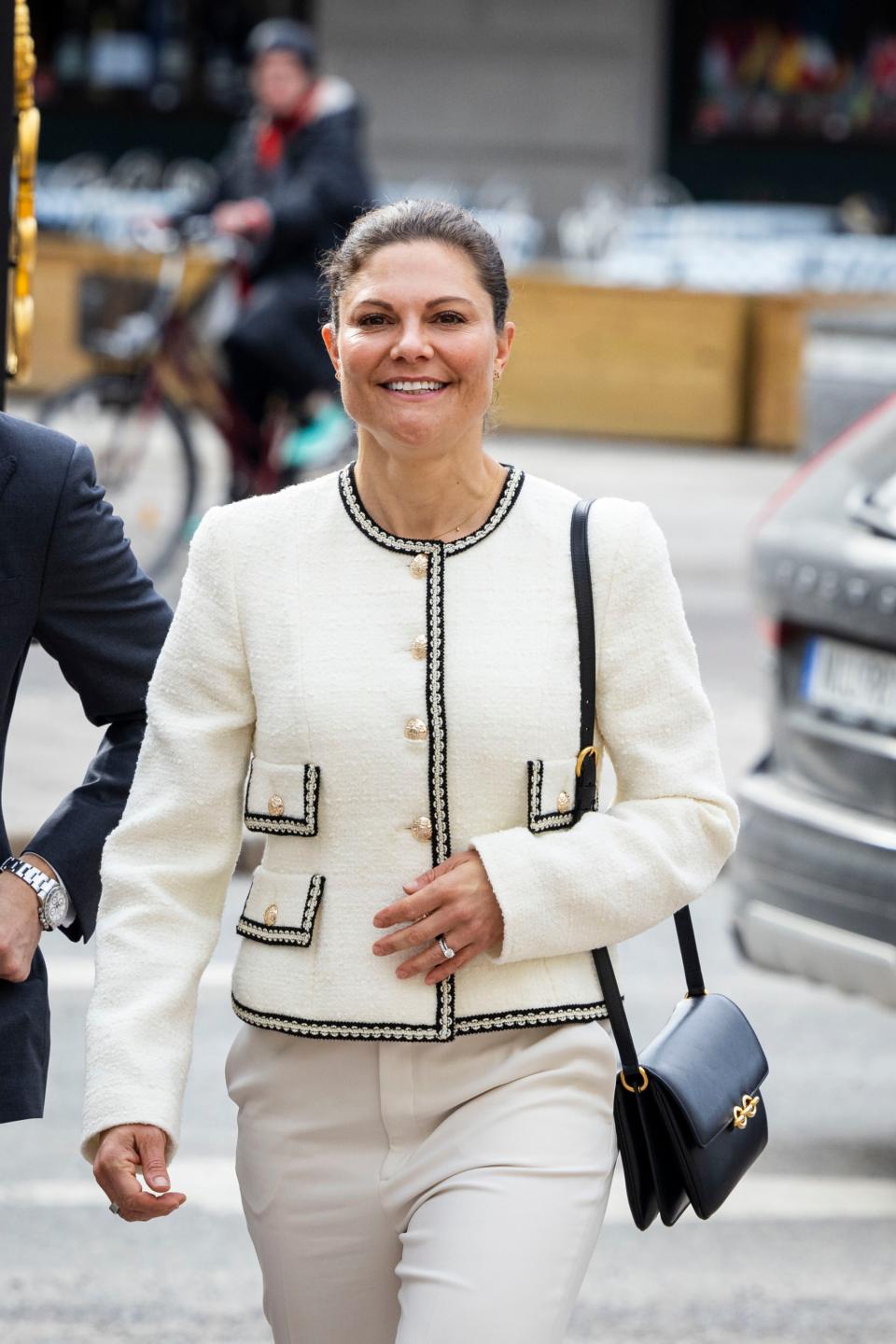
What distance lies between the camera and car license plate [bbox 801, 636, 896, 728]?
15.9ft

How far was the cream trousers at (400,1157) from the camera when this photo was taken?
260 centimetres

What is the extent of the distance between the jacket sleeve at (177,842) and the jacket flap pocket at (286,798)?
0.17ft

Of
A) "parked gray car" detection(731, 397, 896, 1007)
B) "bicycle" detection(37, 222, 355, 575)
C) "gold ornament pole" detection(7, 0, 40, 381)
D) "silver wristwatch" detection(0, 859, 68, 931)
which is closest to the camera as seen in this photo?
"silver wristwatch" detection(0, 859, 68, 931)

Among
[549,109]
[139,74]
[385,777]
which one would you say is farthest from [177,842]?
[139,74]

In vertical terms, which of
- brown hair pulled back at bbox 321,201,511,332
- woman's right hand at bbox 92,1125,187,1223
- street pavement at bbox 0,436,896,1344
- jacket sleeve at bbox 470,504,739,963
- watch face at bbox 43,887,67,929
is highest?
brown hair pulled back at bbox 321,201,511,332

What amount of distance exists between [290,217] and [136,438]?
1.25 meters

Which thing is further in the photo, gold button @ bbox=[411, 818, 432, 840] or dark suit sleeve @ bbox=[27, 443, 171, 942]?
dark suit sleeve @ bbox=[27, 443, 171, 942]

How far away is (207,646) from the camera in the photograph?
2.73 metres

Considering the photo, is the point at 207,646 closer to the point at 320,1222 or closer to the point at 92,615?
the point at 92,615

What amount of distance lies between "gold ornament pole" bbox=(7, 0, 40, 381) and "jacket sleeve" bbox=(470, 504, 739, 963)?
1.28 metres

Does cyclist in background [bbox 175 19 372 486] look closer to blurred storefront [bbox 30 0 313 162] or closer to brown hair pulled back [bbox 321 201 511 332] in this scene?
brown hair pulled back [bbox 321 201 511 332]

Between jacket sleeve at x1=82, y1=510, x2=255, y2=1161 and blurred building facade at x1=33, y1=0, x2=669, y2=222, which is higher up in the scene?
jacket sleeve at x1=82, y1=510, x2=255, y2=1161

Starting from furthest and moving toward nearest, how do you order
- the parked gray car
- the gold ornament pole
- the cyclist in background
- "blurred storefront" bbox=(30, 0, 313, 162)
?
"blurred storefront" bbox=(30, 0, 313, 162) → the cyclist in background → the parked gray car → the gold ornament pole

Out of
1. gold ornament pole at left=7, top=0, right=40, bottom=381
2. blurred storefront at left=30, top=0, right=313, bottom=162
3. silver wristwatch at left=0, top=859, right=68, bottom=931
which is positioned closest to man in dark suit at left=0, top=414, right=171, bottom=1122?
silver wristwatch at left=0, top=859, right=68, bottom=931
